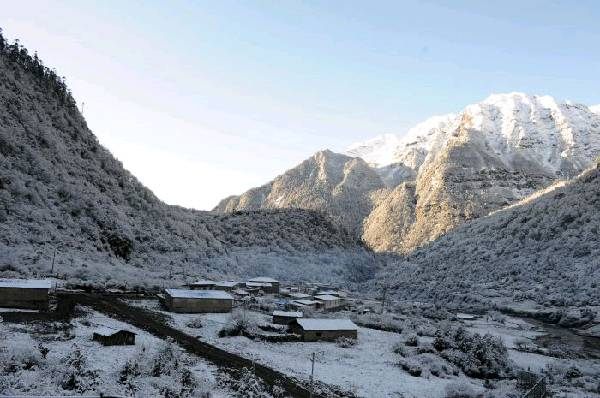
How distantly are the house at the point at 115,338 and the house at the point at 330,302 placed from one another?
1516 inches

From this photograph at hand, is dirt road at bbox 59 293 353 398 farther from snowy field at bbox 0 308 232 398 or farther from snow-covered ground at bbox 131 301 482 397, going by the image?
snowy field at bbox 0 308 232 398

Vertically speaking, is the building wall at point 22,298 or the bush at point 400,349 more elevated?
the building wall at point 22,298

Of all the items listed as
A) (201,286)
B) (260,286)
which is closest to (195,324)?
(201,286)

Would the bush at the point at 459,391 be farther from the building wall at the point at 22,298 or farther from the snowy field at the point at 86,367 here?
the building wall at the point at 22,298

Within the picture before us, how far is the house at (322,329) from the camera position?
1678 inches

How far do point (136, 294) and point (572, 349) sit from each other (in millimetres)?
48908

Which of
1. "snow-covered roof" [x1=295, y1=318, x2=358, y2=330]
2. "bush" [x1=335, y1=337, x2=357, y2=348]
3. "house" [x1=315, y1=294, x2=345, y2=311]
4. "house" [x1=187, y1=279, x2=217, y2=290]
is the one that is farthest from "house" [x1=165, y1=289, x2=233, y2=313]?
"house" [x1=315, y1=294, x2=345, y2=311]

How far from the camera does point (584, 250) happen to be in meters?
84.6

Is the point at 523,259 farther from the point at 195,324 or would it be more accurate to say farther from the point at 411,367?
the point at 195,324

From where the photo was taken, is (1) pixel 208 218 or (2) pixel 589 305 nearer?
(2) pixel 589 305

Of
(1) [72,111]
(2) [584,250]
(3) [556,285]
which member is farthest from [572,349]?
(1) [72,111]

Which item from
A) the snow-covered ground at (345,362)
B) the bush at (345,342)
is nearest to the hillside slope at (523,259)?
the snow-covered ground at (345,362)

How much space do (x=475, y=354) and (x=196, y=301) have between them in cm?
2733

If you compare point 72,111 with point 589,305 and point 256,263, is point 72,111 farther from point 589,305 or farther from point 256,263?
point 589,305
